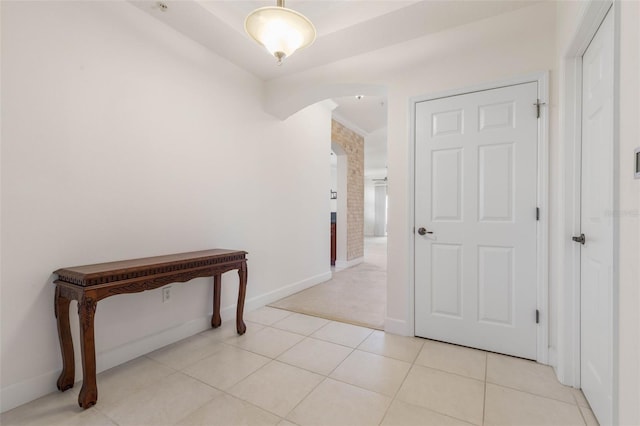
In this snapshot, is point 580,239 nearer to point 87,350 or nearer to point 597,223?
point 597,223

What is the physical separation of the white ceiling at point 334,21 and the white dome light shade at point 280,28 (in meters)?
0.83

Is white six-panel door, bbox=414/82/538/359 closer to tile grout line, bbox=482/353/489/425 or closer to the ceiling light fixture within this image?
tile grout line, bbox=482/353/489/425

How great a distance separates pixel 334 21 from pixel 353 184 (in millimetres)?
3865

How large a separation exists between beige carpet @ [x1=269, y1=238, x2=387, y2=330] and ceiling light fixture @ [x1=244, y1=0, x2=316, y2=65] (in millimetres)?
2548

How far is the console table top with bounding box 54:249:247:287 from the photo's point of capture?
1728 millimetres

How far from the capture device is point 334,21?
2.52 m

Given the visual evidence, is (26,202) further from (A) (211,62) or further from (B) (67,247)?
(A) (211,62)

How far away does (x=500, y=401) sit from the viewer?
1.76m

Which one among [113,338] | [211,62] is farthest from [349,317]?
[211,62]

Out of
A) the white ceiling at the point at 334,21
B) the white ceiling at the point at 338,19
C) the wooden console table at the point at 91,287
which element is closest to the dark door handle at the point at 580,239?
the white ceiling at the point at 334,21

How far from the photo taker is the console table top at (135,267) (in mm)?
1728

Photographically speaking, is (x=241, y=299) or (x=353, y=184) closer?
(x=241, y=299)

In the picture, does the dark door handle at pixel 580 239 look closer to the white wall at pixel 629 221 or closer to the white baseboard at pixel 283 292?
the white wall at pixel 629 221

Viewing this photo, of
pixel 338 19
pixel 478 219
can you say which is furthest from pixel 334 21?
pixel 478 219
